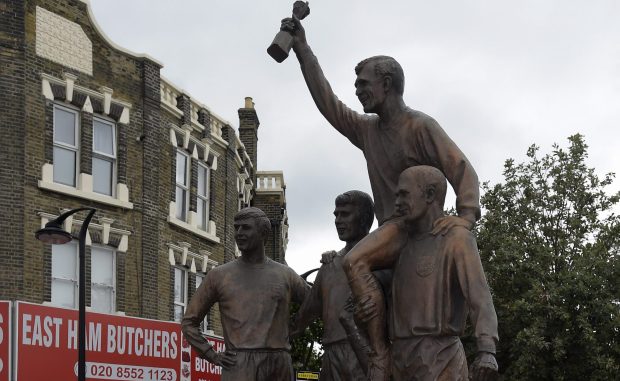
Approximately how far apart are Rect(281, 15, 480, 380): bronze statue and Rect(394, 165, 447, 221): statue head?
13cm

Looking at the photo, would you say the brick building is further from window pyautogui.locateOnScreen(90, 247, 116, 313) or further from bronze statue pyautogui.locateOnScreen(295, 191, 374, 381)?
bronze statue pyautogui.locateOnScreen(295, 191, 374, 381)

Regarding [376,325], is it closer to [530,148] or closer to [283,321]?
[283,321]

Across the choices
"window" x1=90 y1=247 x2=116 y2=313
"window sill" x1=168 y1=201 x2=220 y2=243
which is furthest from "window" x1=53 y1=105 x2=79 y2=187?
"window sill" x1=168 y1=201 x2=220 y2=243

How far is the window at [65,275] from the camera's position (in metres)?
28.9

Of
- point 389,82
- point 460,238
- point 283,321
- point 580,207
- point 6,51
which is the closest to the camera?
point 460,238

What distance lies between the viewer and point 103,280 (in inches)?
1216

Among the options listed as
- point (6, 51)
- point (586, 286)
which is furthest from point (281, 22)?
point (586, 286)

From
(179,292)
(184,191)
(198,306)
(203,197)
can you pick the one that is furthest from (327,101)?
(203,197)

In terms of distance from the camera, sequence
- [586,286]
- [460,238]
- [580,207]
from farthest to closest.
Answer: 1. [580,207]
2. [586,286]
3. [460,238]

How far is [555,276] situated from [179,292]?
33.3 ft

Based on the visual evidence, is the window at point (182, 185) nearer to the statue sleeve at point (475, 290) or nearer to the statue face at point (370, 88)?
the statue face at point (370, 88)

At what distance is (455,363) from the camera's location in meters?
6.87

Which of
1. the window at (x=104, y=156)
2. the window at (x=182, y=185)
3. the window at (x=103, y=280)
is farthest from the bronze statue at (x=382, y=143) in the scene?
the window at (x=182, y=185)

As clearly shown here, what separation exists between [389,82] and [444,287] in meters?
1.29
